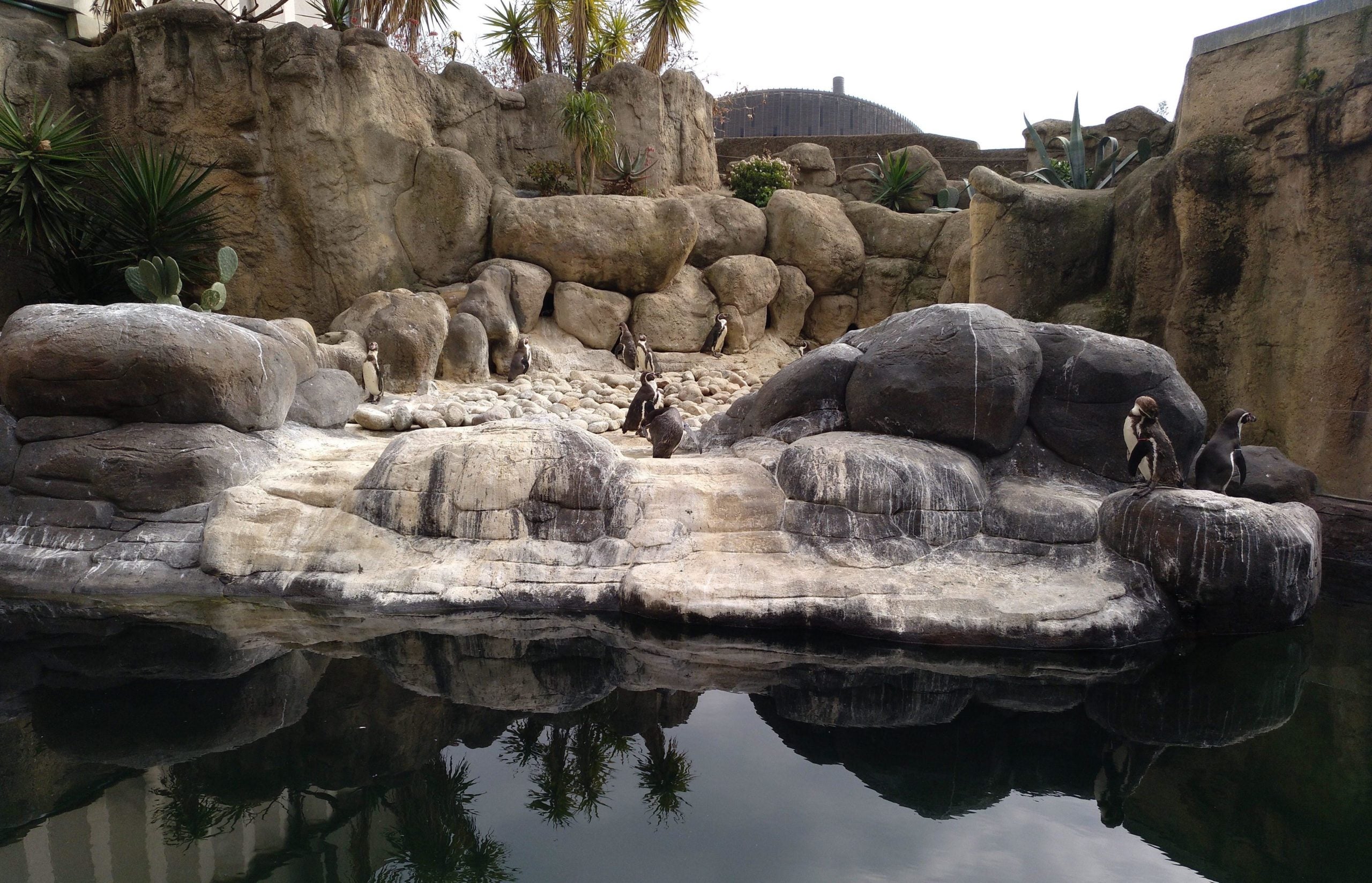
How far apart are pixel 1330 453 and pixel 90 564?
10105mm

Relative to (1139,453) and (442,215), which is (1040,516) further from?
(442,215)

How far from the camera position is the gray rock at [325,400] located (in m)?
8.06

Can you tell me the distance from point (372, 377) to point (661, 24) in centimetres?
984

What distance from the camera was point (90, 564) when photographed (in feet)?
20.2

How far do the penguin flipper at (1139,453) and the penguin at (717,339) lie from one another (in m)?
8.47

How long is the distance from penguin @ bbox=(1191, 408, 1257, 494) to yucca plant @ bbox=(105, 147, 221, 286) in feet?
35.3

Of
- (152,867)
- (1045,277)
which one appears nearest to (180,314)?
(152,867)

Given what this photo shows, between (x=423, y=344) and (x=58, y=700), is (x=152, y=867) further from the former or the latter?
(x=423, y=344)

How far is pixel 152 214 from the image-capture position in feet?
33.1

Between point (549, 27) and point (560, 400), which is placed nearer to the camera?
point (560, 400)

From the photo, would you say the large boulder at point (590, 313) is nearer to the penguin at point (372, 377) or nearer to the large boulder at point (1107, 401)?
the penguin at point (372, 377)

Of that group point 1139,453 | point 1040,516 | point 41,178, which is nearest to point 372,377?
point 41,178

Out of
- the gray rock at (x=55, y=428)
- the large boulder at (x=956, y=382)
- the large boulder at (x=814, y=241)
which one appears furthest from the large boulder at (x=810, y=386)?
the large boulder at (x=814, y=241)

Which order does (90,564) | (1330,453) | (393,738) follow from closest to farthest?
1. (393,738)
2. (90,564)
3. (1330,453)
